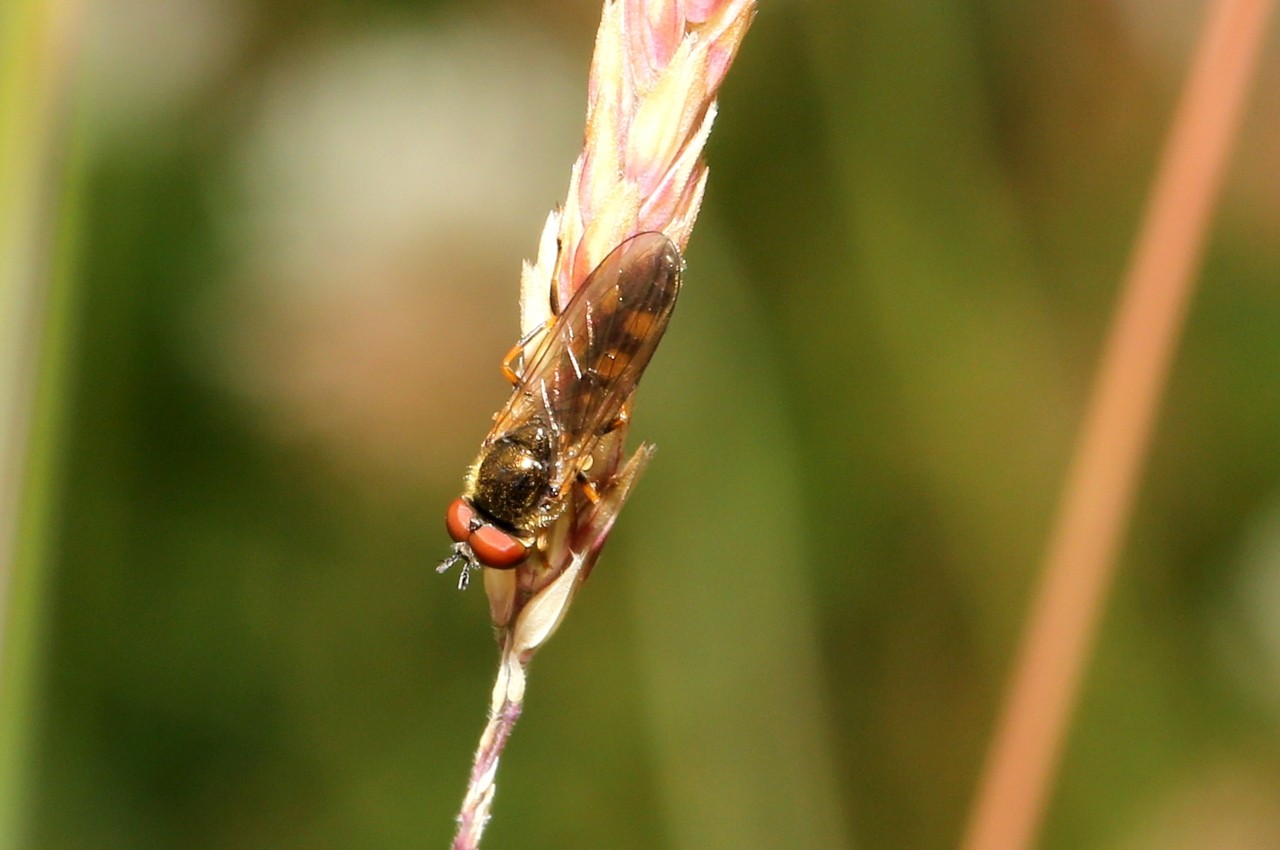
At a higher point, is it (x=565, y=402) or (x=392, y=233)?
(x=392, y=233)

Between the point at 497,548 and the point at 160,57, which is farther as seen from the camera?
the point at 160,57

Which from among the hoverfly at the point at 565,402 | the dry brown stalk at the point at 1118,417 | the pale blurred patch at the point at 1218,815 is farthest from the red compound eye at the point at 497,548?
the pale blurred patch at the point at 1218,815

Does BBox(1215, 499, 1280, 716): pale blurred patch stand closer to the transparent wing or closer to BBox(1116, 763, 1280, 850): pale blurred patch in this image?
BBox(1116, 763, 1280, 850): pale blurred patch

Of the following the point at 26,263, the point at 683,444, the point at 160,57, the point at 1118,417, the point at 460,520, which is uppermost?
the point at 160,57

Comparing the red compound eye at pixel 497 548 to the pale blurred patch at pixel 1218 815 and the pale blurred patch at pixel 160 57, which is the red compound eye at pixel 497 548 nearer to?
the pale blurred patch at pixel 160 57

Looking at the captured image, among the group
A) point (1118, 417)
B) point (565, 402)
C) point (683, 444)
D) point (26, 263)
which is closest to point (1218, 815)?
point (1118, 417)

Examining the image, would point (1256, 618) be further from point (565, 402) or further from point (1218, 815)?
point (565, 402)

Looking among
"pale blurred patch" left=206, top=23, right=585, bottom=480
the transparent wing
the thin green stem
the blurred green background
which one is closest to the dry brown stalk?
the transparent wing
